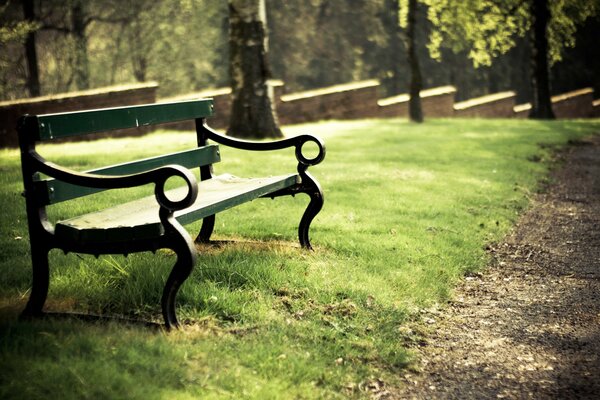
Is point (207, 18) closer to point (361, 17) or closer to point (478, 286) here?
point (361, 17)

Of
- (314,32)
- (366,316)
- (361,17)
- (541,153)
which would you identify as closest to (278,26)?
(314,32)

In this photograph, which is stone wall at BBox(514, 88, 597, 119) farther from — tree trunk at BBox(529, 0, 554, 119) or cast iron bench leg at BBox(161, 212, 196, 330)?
cast iron bench leg at BBox(161, 212, 196, 330)

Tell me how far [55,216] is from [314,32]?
91.2 ft

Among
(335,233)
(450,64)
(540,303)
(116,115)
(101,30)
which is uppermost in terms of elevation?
(101,30)

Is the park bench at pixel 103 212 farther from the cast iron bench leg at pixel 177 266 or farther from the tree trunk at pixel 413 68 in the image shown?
the tree trunk at pixel 413 68

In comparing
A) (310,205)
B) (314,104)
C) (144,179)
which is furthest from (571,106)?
(144,179)

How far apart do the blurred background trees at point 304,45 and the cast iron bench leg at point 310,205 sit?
15714mm

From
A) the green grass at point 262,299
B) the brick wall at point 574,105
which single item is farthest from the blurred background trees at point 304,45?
the green grass at point 262,299

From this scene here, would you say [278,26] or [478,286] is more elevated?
[278,26]

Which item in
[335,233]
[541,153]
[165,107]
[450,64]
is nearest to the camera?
[165,107]

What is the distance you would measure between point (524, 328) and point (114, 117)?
8.96ft

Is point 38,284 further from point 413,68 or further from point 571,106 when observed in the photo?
point 571,106

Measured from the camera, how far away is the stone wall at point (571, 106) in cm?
2717

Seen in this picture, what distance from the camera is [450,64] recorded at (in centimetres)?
3519
